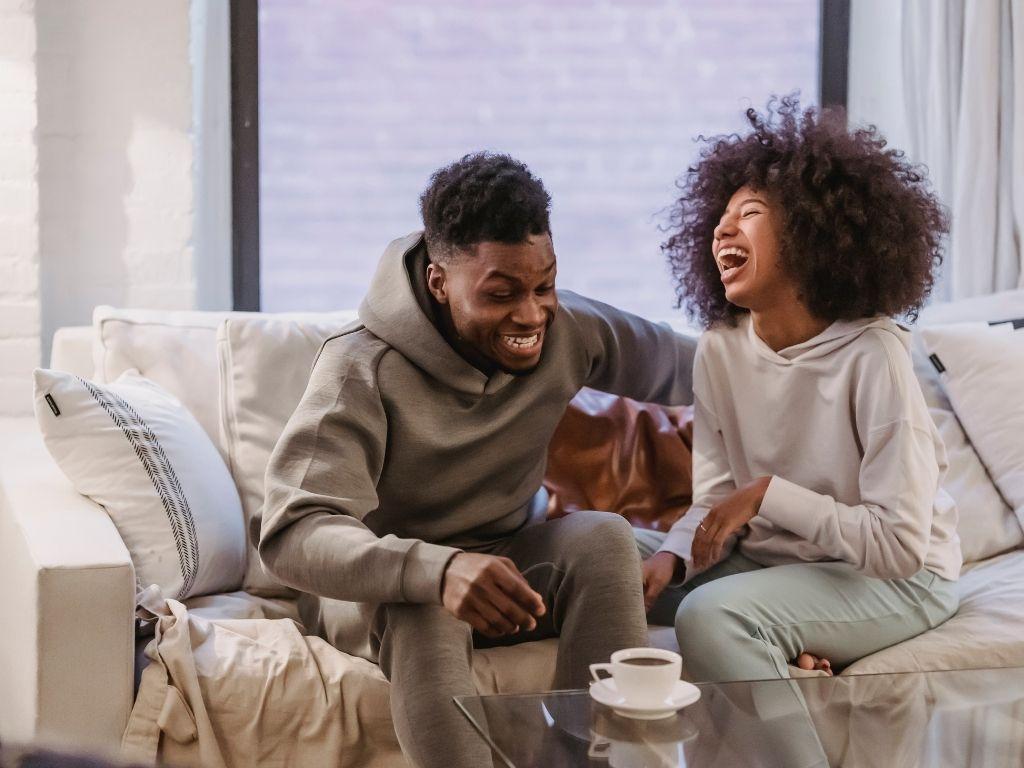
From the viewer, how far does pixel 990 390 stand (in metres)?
2.38

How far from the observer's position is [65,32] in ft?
8.58

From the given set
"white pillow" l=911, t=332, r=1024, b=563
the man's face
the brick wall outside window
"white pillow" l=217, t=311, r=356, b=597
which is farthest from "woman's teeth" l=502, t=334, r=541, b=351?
the brick wall outside window

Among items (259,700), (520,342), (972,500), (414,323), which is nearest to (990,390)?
(972,500)

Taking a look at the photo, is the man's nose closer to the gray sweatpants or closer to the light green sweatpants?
the gray sweatpants

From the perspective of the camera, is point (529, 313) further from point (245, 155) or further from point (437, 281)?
point (245, 155)

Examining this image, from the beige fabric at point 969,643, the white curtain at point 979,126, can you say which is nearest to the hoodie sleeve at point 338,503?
the beige fabric at point 969,643

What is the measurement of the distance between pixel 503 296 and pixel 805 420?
520 mm

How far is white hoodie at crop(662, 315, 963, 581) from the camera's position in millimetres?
1781

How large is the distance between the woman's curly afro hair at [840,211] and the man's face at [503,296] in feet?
1.30

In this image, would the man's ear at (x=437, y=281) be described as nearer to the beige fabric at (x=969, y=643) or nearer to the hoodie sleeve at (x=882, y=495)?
the hoodie sleeve at (x=882, y=495)

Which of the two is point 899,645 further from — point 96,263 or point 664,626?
point 96,263

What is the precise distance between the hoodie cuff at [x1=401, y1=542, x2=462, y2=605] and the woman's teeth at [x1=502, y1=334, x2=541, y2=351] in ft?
1.16

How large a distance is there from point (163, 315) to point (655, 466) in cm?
96

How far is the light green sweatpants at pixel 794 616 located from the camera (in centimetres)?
174
